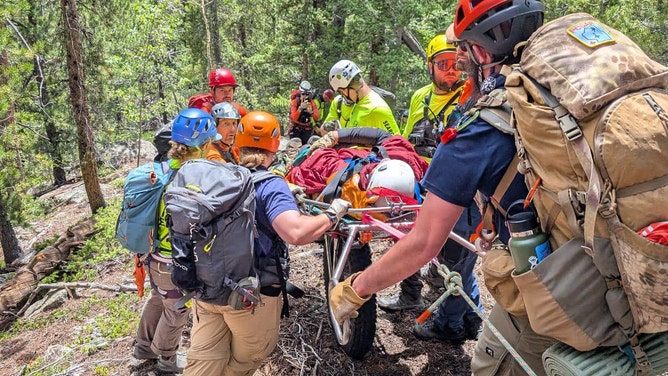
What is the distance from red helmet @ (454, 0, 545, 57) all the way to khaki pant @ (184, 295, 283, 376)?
2133 millimetres

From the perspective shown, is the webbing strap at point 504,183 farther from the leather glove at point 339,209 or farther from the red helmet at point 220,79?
the red helmet at point 220,79

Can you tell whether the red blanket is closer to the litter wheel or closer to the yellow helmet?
the litter wheel

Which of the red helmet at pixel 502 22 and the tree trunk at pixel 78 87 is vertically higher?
the red helmet at pixel 502 22

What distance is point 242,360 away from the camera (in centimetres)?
323

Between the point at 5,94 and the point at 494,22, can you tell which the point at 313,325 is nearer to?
the point at 494,22

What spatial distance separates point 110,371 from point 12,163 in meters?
7.29

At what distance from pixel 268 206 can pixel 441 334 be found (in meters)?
2.24

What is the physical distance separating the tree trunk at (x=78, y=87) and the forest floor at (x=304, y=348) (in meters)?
5.62

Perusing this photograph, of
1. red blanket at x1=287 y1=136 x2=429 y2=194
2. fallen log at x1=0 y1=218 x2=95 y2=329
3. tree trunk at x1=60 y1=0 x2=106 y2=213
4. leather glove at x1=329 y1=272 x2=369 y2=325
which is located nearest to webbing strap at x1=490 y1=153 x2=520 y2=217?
leather glove at x1=329 y1=272 x2=369 y2=325

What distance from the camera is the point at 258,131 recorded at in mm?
3264

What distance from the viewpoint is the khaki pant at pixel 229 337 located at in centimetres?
309

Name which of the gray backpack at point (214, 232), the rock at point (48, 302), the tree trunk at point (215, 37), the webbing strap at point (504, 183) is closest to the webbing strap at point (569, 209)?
the webbing strap at point (504, 183)

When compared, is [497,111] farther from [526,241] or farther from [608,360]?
[608,360]

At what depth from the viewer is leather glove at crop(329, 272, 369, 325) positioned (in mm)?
2246
